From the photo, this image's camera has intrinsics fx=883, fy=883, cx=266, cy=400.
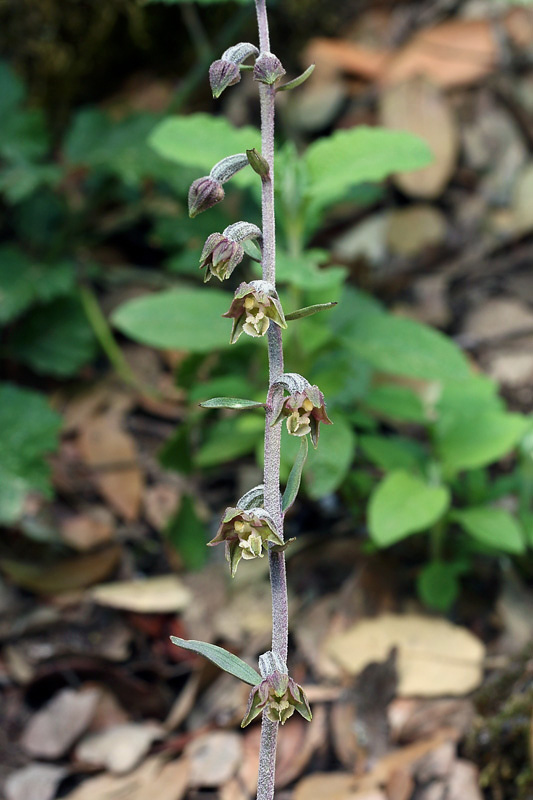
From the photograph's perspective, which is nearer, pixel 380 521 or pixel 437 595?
pixel 380 521

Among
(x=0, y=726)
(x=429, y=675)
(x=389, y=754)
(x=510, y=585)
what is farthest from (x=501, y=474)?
(x=0, y=726)

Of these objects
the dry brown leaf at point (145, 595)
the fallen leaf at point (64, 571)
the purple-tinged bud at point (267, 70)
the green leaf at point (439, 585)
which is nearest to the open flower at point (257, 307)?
the purple-tinged bud at point (267, 70)

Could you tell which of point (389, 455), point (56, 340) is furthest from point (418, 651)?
point (56, 340)

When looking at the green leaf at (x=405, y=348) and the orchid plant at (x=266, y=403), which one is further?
the green leaf at (x=405, y=348)

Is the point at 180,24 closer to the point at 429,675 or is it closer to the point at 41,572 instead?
the point at 41,572

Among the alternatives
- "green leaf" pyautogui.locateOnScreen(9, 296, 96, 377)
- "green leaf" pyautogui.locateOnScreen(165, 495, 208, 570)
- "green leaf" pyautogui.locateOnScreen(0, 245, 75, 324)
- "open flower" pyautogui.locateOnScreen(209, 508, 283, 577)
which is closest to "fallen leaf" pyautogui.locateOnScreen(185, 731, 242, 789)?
"green leaf" pyautogui.locateOnScreen(165, 495, 208, 570)

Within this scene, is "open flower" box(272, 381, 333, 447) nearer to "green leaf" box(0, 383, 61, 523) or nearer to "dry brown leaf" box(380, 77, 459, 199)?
"green leaf" box(0, 383, 61, 523)

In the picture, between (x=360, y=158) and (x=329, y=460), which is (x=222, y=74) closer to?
(x=360, y=158)

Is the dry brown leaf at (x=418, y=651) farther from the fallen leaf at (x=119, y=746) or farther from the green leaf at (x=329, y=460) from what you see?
the fallen leaf at (x=119, y=746)
